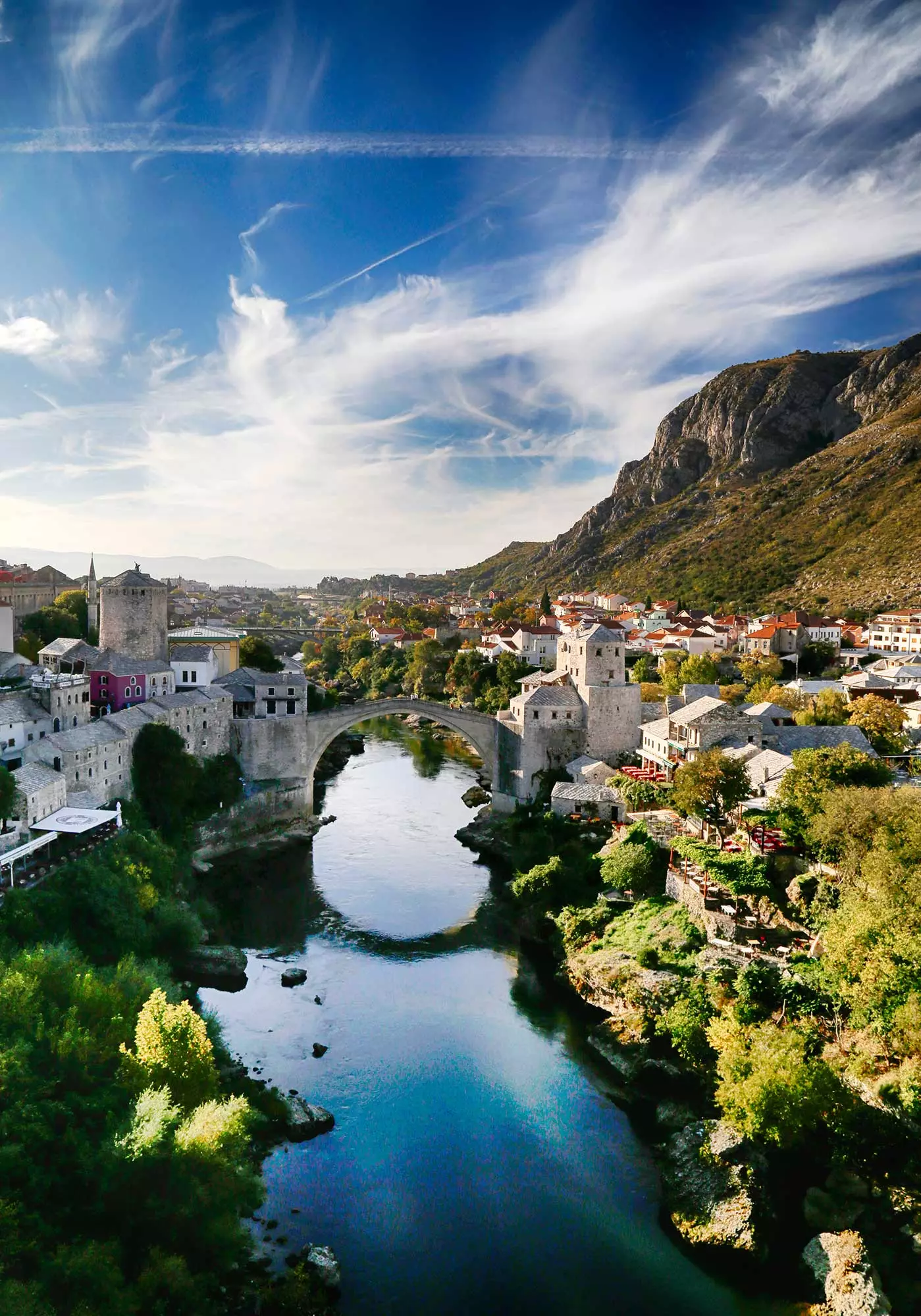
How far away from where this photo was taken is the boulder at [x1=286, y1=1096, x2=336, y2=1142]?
1486 centimetres

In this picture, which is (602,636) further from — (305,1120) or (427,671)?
(427,671)

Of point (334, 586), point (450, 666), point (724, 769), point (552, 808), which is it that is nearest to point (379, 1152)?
point (724, 769)

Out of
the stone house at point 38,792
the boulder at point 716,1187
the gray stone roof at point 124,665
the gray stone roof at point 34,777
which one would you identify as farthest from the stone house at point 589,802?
the gray stone roof at point 124,665

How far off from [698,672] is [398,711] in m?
14.9

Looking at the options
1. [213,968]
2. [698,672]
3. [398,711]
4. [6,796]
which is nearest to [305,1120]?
[213,968]

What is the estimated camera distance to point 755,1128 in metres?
13.1

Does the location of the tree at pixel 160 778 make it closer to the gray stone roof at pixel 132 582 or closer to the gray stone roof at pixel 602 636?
the gray stone roof at pixel 132 582

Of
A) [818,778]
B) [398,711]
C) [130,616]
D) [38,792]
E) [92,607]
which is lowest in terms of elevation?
[38,792]

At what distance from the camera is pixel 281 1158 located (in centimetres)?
1433

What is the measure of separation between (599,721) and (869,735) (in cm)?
906

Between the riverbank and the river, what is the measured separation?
0.65 metres

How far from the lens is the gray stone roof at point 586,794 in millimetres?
26281

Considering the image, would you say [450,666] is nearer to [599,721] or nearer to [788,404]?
[599,721]

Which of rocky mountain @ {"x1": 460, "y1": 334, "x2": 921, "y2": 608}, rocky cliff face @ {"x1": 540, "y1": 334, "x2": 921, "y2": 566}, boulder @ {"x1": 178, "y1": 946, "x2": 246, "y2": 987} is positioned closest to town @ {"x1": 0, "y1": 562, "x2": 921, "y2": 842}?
boulder @ {"x1": 178, "y1": 946, "x2": 246, "y2": 987}
